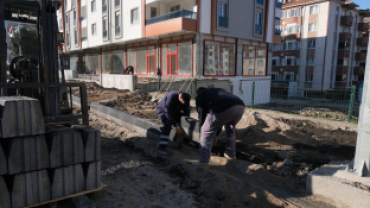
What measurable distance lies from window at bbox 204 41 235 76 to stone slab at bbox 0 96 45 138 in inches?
624

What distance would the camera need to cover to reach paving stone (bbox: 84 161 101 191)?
3398 mm

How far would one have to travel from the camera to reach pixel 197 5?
17203 mm

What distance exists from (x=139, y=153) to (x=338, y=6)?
124 ft

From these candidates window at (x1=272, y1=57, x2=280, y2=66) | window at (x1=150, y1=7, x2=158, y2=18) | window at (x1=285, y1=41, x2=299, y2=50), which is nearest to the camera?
window at (x1=150, y1=7, x2=158, y2=18)

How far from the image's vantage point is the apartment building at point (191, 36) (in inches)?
699

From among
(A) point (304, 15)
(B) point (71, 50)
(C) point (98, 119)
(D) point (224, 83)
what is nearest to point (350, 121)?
(D) point (224, 83)

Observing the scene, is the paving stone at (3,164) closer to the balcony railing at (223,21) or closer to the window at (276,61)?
the balcony railing at (223,21)

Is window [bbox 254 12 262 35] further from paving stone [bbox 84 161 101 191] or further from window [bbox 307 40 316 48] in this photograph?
paving stone [bbox 84 161 101 191]

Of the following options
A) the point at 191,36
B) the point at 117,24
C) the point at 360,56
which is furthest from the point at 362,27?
the point at 117,24

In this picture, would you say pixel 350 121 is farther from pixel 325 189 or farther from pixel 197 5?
pixel 197 5

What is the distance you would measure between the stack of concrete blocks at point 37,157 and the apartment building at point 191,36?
14405 mm

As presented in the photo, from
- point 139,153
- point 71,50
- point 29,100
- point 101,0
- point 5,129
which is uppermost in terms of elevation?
point 101,0

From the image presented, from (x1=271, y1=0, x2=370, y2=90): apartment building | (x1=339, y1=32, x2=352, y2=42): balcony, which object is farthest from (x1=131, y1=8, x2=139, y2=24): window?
(x1=339, y1=32, x2=352, y2=42): balcony

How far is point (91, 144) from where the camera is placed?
3355mm
